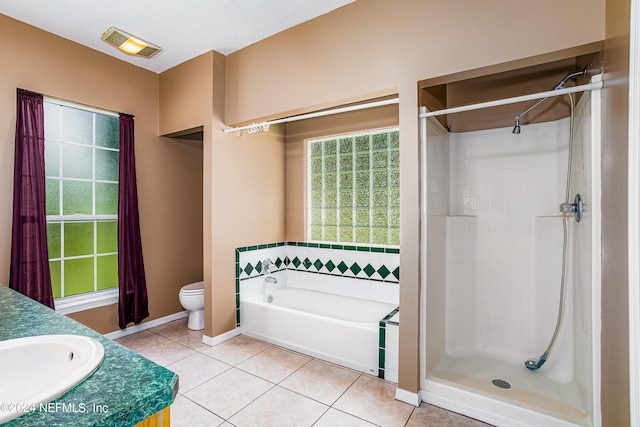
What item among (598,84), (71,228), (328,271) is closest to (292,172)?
(328,271)

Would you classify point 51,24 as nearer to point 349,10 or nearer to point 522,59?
point 349,10

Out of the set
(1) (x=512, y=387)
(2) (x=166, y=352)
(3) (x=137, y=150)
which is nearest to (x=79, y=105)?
(3) (x=137, y=150)

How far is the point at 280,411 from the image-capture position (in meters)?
1.97

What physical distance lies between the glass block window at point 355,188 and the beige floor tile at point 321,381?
129 cm

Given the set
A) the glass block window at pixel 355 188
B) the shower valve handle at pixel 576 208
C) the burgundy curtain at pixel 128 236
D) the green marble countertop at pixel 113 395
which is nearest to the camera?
the green marble countertop at pixel 113 395

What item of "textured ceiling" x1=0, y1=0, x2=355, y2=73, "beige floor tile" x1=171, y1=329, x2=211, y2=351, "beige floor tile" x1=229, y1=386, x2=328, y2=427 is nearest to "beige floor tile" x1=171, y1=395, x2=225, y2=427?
"beige floor tile" x1=229, y1=386, x2=328, y2=427

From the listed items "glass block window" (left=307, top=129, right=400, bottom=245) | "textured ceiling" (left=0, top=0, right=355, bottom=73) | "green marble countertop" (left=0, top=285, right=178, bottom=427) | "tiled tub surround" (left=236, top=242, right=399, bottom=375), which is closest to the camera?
"green marble countertop" (left=0, top=285, right=178, bottom=427)

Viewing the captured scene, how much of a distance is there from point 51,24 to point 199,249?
2.46 m

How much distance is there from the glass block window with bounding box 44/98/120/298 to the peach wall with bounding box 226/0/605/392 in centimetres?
155

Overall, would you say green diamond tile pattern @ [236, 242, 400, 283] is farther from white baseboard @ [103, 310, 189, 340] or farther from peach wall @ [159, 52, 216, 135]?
peach wall @ [159, 52, 216, 135]

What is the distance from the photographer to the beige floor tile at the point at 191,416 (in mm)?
1851

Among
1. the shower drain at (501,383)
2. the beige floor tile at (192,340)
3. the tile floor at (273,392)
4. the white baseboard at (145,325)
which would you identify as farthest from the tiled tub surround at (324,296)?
the white baseboard at (145,325)

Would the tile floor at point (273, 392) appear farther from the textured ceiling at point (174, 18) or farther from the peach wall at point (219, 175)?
the textured ceiling at point (174, 18)

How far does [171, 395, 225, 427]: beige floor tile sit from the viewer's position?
1851 millimetres
